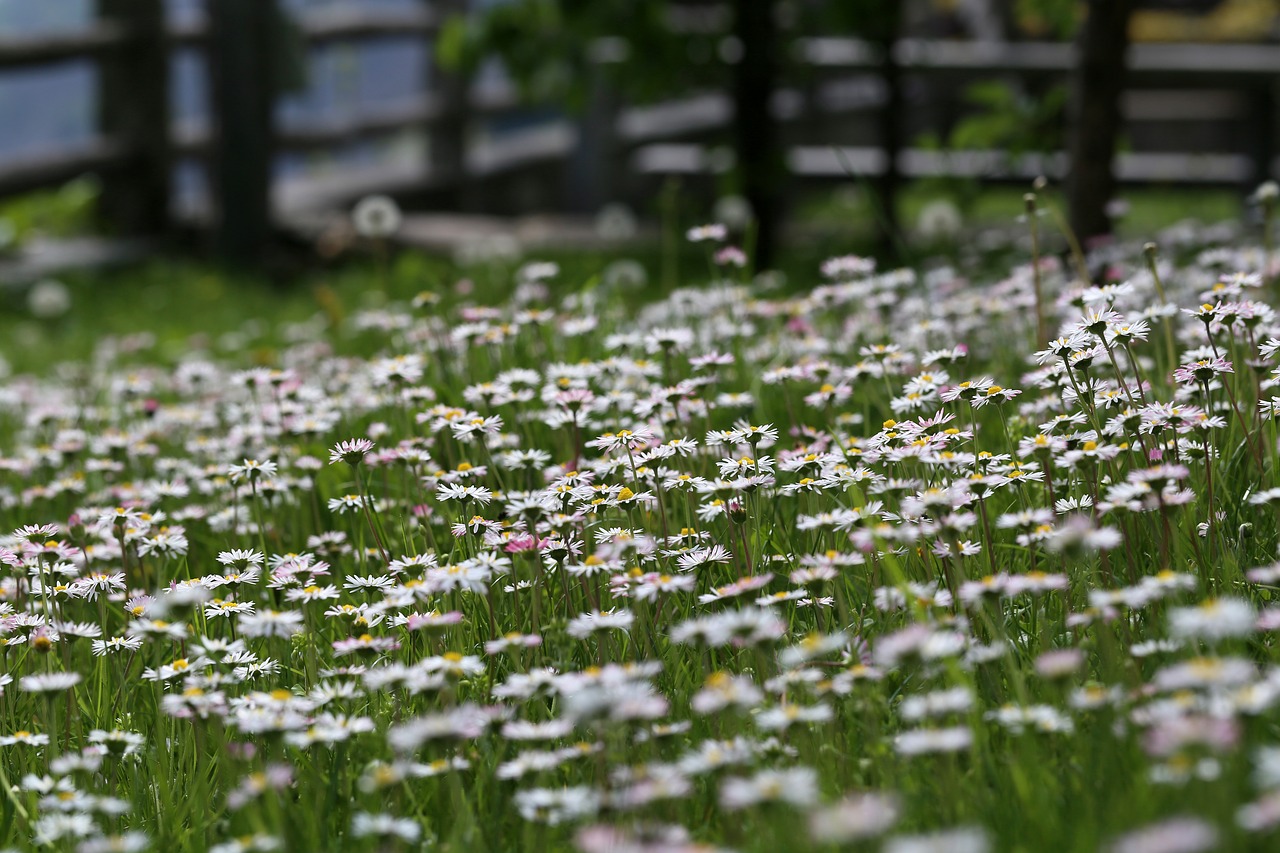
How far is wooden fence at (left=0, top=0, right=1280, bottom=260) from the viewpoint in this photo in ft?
27.2

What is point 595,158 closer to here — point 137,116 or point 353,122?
point 353,122

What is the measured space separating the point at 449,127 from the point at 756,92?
484cm

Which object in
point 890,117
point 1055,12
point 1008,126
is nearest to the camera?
point 1008,126

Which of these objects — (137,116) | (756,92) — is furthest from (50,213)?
(756,92)

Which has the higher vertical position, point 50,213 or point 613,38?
point 613,38

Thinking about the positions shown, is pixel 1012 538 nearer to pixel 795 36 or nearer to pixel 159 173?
pixel 795 36

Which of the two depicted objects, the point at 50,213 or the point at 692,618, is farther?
the point at 50,213

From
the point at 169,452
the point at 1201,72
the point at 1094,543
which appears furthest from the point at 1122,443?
the point at 1201,72

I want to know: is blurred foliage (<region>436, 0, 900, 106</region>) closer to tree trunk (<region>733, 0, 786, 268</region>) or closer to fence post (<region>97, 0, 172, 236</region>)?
tree trunk (<region>733, 0, 786, 268</region>)

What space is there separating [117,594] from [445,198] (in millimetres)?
9126

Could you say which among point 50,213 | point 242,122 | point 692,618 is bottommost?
point 692,618

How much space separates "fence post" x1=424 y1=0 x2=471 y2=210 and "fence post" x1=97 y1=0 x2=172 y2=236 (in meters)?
2.29

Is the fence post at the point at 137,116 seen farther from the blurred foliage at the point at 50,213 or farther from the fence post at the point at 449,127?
the fence post at the point at 449,127

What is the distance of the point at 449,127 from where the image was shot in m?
11.0
